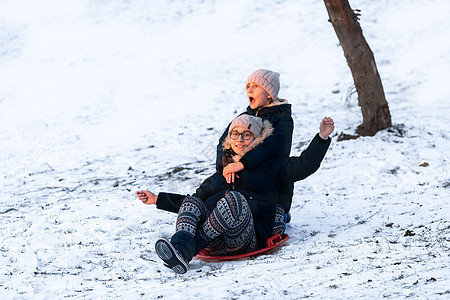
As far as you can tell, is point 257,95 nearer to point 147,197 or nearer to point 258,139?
point 258,139

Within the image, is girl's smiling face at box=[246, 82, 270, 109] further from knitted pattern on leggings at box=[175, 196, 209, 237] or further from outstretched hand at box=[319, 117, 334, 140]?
knitted pattern on leggings at box=[175, 196, 209, 237]

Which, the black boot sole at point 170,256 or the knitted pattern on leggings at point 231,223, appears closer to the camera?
the black boot sole at point 170,256

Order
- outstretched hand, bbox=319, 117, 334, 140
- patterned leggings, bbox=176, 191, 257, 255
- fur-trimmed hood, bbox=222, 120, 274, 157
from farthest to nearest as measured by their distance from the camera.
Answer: fur-trimmed hood, bbox=222, 120, 274, 157 → patterned leggings, bbox=176, 191, 257, 255 → outstretched hand, bbox=319, 117, 334, 140

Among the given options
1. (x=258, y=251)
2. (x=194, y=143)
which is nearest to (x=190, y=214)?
(x=258, y=251)

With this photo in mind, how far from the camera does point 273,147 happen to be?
5691 millimetres

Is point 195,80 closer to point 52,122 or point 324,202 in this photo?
point 52,122

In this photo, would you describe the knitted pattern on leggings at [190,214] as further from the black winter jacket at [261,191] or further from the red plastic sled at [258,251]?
the red plastic sled at [258,251]

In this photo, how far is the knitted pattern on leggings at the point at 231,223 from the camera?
16.8 feet

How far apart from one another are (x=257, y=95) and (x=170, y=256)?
224 centimetres

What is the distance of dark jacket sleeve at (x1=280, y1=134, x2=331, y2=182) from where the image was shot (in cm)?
517

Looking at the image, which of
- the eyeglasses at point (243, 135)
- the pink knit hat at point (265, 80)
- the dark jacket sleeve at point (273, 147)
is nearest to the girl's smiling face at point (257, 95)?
the pink knit hat at point (265, 80)

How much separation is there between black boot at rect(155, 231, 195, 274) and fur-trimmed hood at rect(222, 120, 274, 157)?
1.08 meters

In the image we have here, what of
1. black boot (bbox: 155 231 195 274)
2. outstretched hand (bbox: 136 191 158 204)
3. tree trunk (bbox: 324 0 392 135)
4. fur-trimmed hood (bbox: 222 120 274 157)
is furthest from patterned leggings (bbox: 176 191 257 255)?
tree trunk (bbox: 324 0 392 135)

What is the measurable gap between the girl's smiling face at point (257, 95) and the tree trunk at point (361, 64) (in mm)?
4044
